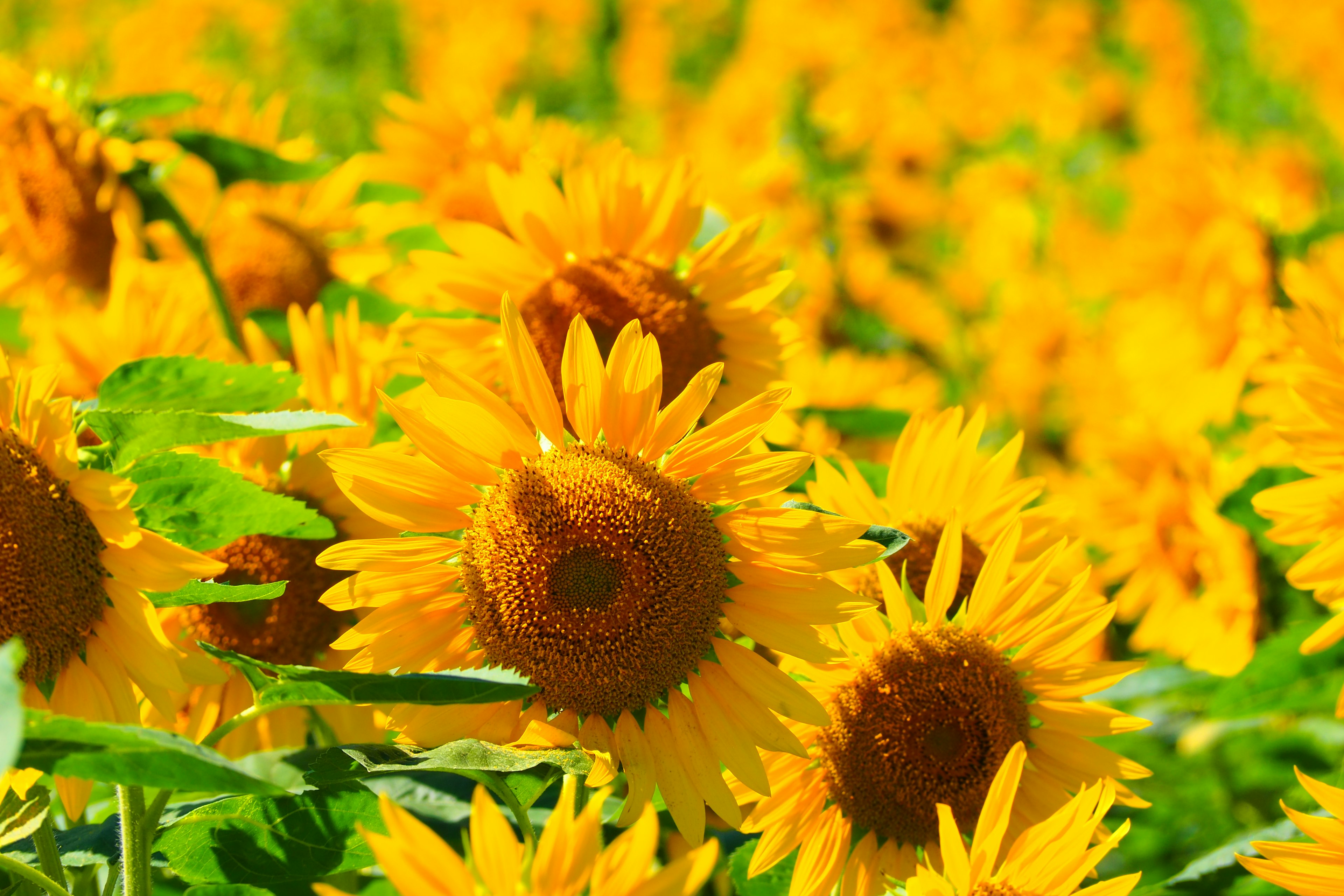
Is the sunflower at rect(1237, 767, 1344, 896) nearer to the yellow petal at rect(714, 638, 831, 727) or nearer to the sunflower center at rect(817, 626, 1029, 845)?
the sunflower center at rect(817, 626, 1029, 845)

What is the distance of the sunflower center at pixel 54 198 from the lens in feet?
5.99

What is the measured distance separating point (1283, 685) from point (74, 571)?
1470 mm

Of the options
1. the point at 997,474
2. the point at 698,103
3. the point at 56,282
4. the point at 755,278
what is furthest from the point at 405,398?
the point at 698,103

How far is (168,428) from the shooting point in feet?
3.67

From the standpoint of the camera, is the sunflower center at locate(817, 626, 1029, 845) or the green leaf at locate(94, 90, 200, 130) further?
the green leaf at locate(94, 90, 200, 130)

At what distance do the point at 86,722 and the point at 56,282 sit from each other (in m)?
1.56

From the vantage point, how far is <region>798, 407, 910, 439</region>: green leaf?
6.02 feet

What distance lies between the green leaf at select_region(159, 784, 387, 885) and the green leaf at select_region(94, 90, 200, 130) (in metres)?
1.06

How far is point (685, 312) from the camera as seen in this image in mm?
1572

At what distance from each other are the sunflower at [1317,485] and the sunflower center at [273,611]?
1.14m

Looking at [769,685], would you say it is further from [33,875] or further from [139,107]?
[139,107]

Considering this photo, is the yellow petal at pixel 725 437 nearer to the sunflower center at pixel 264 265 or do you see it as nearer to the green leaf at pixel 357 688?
the green leaf at pixel 357 688

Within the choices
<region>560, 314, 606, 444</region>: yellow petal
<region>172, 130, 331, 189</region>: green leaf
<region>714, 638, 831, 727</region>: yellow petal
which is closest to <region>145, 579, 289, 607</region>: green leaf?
<region>560, 314, 606, 444</region>: yellow petal

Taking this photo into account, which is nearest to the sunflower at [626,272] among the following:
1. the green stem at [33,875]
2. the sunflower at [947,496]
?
the sunflower at [947,496]
